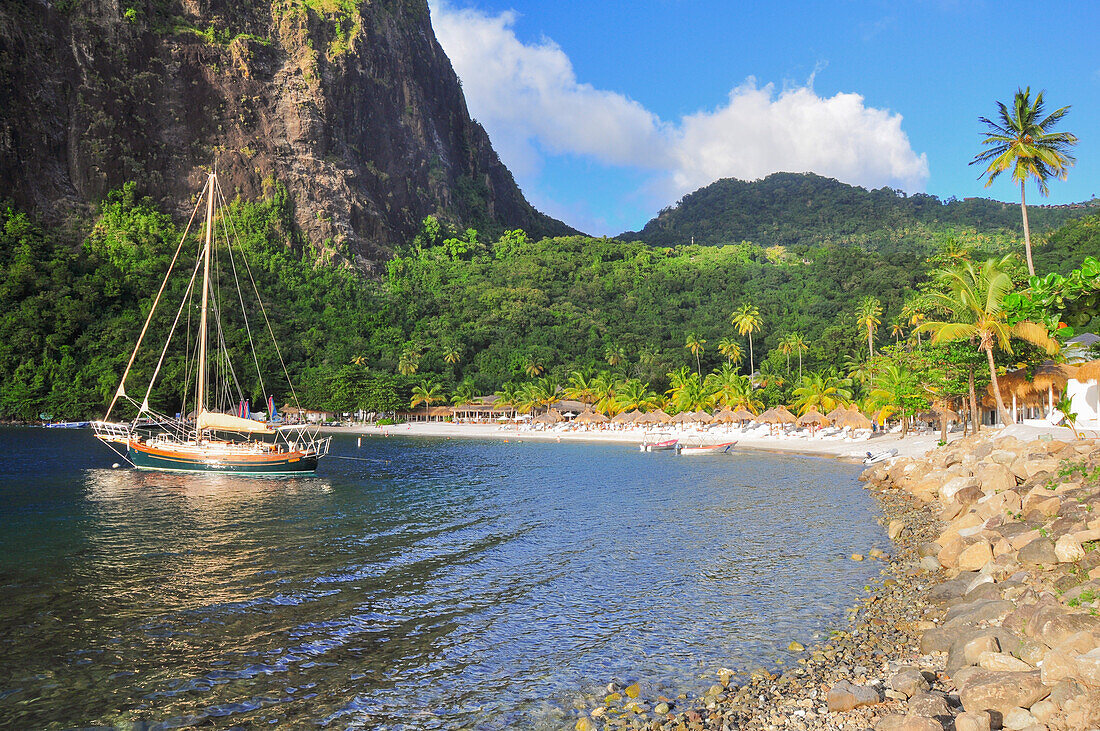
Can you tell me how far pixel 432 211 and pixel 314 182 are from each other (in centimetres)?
3335

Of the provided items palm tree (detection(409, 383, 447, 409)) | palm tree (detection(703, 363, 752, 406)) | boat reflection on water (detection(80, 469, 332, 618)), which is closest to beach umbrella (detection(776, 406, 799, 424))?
palm tree (detection(703, 363, 752, 406))

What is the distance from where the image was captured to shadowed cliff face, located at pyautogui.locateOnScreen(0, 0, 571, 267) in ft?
342

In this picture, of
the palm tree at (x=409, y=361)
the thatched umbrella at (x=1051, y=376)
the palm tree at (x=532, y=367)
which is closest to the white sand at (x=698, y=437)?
the thatched umbrella at (x=1051, y=376)

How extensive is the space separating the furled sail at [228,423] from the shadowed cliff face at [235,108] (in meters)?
94.0

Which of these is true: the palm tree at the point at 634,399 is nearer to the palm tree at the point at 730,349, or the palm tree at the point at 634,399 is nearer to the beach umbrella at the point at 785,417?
the palm tree at the point at 730,349

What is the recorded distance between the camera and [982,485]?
61.9 ft

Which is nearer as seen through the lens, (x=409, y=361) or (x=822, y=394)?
(x=822, y=394)

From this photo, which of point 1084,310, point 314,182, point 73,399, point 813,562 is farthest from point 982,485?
point 314,182

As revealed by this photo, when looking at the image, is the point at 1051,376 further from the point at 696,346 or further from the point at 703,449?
the point at 696,346

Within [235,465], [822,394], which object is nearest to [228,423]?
[235,465]

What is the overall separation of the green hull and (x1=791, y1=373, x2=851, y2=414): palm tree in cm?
4949

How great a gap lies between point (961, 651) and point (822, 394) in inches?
2457

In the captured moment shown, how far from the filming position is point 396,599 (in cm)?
1330

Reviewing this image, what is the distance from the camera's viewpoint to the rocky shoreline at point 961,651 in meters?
7.00
